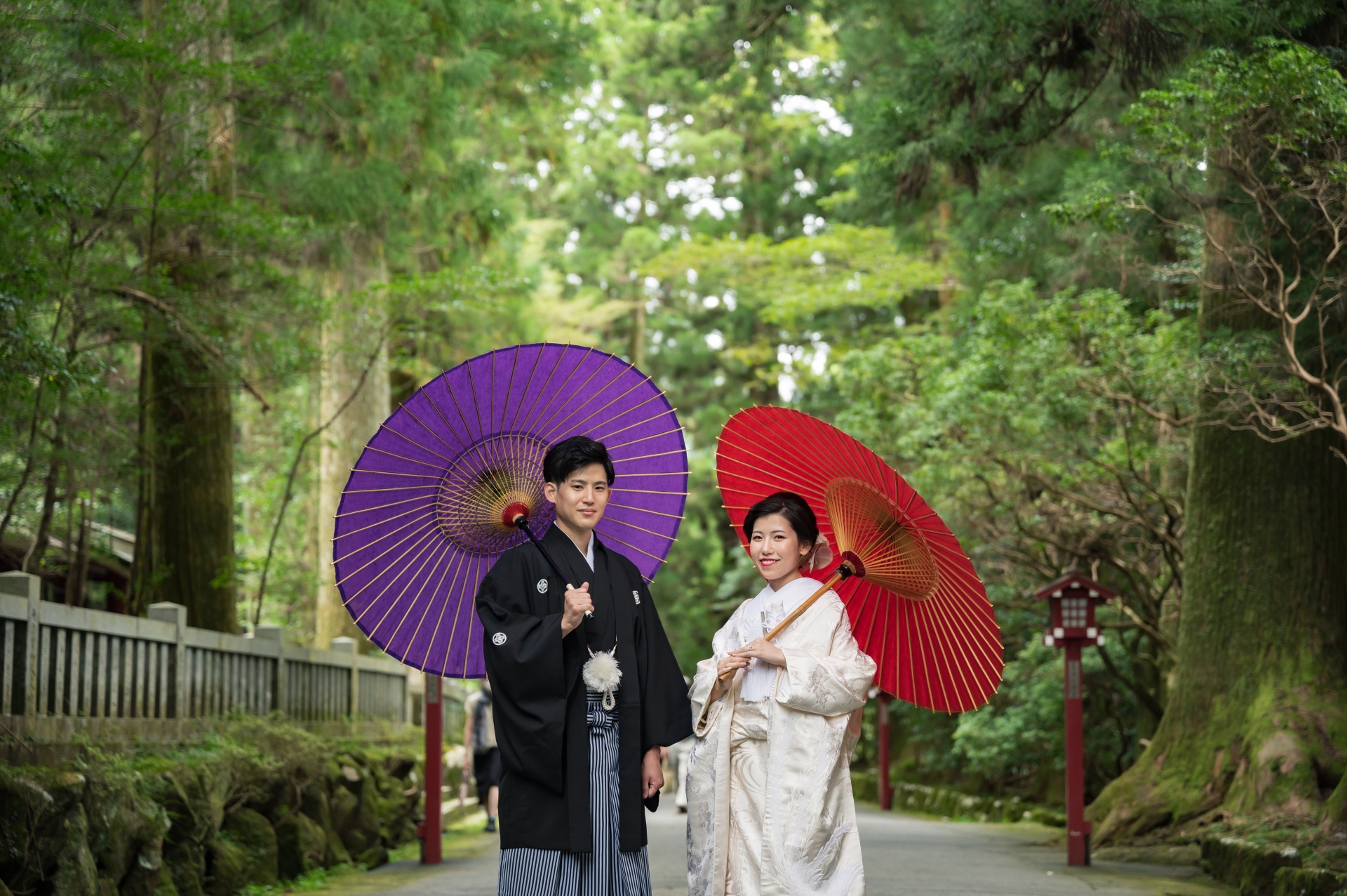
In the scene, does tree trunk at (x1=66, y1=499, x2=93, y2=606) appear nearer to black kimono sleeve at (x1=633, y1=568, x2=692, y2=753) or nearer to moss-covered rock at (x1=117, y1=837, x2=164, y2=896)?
moss-covered rock at (x1=117, y1=837, x2=164, y2=896)

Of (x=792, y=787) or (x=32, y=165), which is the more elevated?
(x=32, y=165)

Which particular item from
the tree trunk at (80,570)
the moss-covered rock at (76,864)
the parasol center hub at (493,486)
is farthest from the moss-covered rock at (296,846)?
the parasol center hub at (493,486)

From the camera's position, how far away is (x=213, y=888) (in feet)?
24.9

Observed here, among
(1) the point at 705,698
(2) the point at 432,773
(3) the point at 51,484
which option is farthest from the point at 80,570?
(1) the point at 705,698

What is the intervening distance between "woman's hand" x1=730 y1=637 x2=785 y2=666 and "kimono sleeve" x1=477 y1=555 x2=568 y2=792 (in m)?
0.66

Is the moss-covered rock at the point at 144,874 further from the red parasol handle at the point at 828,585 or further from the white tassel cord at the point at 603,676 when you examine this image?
the red parasol handle at the point at 828,585

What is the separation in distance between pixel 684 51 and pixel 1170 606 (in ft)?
29.0

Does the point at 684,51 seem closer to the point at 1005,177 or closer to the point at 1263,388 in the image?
the point at 1005,177

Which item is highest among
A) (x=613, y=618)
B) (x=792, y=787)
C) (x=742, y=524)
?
(x=742, y=524)

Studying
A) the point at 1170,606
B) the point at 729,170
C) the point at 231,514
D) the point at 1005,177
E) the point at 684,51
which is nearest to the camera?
the point at 231,514

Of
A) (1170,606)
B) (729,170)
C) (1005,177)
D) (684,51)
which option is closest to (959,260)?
(1005,177)

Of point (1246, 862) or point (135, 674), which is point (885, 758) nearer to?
point (1246, 862)

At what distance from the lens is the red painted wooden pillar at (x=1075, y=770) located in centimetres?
1037

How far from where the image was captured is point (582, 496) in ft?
14.6
